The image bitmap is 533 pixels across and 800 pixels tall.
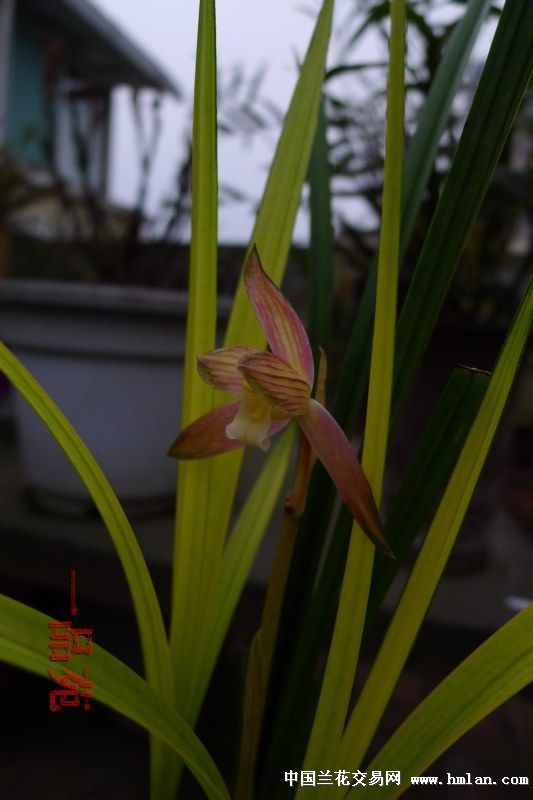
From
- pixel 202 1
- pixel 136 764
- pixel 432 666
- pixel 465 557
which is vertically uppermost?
pixel 202 1

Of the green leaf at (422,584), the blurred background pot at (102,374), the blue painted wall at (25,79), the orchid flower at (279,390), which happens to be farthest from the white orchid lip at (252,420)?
the blue painted wall at (25,79)

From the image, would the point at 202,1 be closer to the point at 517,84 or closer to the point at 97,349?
the point at 517,84

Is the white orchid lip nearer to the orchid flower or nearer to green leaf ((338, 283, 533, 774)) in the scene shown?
the orchid flower

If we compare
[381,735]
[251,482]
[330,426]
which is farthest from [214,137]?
[251,482]

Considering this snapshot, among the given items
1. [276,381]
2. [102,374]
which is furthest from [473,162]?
[102,374]

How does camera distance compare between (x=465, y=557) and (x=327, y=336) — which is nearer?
(x=327, y=336)

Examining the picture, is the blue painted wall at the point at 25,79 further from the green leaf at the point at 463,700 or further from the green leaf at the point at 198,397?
the green leaf at the point at 463,700

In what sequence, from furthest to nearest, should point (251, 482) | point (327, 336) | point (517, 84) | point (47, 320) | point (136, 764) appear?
1. point (251, 482)
2. point (47, 320)
3. point (136, 764)
4. point (327, 336)
5. point (517, 84)
